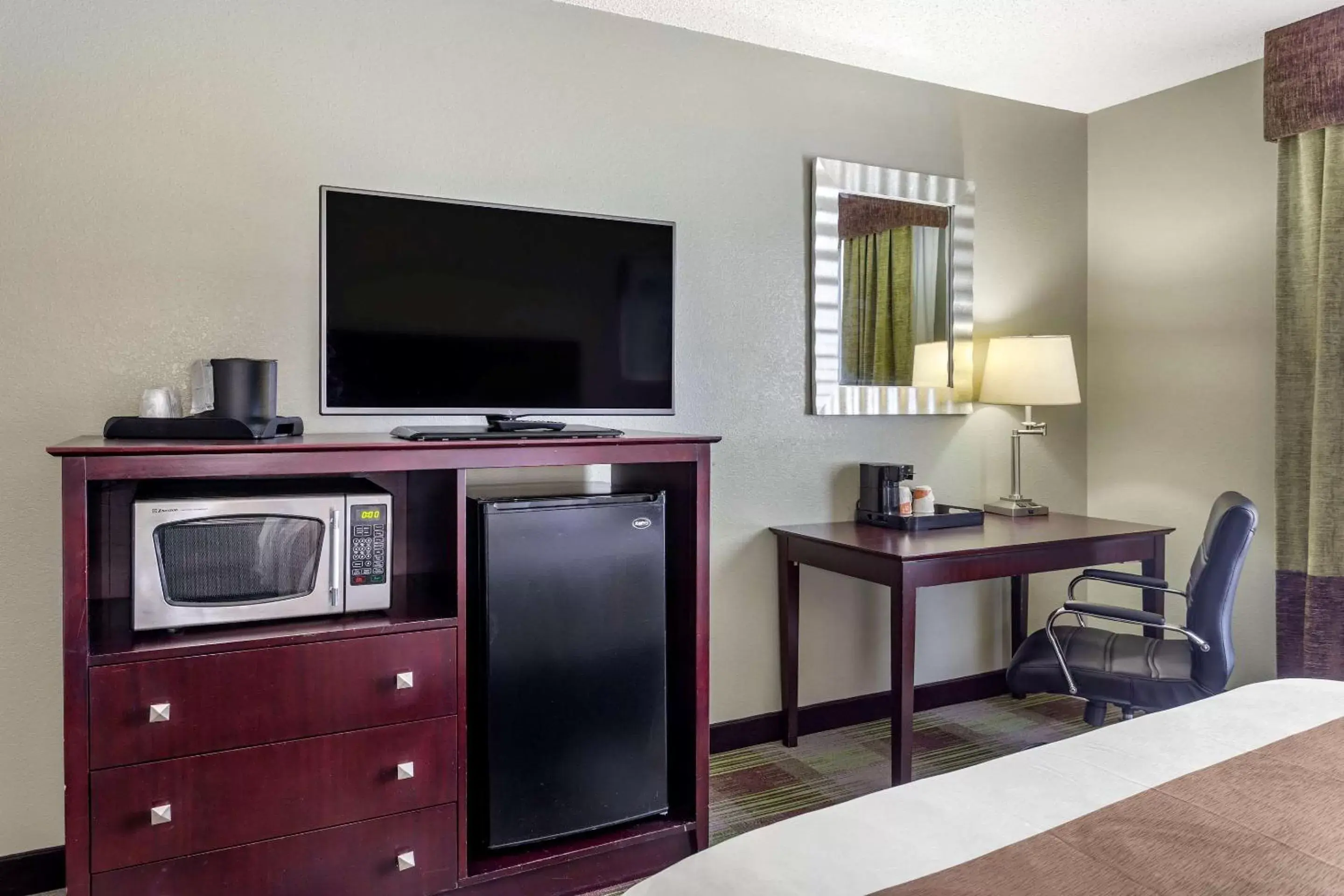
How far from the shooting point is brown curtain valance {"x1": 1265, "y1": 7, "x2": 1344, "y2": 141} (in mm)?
3049

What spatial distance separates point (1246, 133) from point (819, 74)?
1690mm

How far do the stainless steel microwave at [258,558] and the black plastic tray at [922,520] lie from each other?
180 cm

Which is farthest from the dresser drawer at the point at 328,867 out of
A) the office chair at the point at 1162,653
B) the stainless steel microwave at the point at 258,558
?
the office chair at the point at 1162,653

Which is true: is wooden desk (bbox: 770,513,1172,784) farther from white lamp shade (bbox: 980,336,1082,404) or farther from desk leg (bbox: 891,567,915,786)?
white lamp shade (bbox: 980,336,1082,404)

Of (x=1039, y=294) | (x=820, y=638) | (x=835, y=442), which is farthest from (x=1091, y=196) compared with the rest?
(x=820, y=638)

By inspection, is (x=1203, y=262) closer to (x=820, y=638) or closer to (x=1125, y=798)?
(x=820, y=638)

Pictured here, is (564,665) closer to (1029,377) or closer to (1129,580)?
(1129,580)

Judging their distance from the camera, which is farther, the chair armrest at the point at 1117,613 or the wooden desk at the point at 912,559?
the wooden desk at the point at 912,559

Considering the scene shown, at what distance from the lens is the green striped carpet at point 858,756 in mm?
2791

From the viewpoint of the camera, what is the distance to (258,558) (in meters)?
2.04

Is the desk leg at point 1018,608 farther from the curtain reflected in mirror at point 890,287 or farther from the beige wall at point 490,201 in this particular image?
the curtain reflected in mirror at point 890,287

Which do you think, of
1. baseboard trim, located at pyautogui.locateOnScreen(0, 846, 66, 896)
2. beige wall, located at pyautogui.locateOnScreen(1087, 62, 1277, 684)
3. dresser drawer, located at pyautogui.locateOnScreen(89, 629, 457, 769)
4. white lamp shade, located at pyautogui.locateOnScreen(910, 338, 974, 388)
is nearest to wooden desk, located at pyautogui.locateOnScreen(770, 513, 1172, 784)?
beige wall, located at pyautogui.locateOnScreen(1087, 62, 1277, 684)

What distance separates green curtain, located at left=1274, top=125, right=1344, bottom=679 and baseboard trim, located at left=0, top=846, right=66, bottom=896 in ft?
13.0

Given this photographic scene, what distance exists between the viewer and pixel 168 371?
94.7 inches
